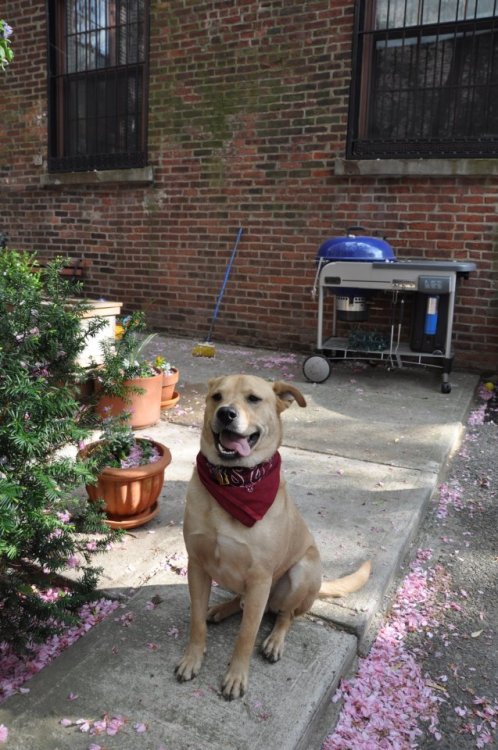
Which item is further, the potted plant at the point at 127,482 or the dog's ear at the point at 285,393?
the potted plant at the point at 127,482

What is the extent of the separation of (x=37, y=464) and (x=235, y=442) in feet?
2.23

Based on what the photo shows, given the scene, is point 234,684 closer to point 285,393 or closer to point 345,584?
point 345,584

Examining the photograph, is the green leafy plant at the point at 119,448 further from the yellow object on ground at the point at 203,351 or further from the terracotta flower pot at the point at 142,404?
the yellow object on ground at the point at 203,351

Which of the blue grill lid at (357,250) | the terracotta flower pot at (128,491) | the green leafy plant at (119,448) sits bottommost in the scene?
the terracotta flower pot at (128,491)

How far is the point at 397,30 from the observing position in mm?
5961

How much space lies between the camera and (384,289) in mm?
5441

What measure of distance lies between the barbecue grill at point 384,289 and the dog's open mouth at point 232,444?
3.53 m

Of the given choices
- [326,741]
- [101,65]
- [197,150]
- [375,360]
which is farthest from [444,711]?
[101,65]

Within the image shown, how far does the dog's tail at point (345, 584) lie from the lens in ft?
7.80

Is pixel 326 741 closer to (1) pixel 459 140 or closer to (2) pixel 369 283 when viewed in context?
(2) pixel 369 283

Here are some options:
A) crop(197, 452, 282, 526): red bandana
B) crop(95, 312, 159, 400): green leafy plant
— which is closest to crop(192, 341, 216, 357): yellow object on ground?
crop(95, 312, 159, 400): green leafy plant

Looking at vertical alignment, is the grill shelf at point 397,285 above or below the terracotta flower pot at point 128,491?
above

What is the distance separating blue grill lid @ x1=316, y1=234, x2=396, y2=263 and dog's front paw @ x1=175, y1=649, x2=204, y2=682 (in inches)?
156

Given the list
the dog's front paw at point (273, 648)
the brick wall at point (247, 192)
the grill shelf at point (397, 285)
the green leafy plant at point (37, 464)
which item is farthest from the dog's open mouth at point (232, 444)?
the brick wall at point (247, 192)
